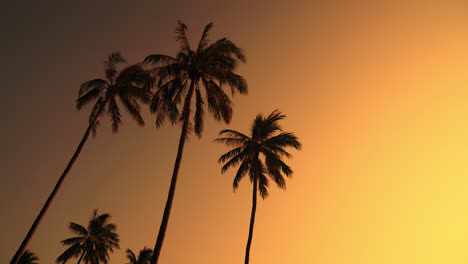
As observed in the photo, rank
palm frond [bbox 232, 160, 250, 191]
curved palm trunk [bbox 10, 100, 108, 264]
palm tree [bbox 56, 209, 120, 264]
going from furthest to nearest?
palm tree [bbox 56, 209, 120, 264] < palm frond [bbox 232, 160, 250, 191] < curved palm trunk [bbox 10, 100, 108, 264]

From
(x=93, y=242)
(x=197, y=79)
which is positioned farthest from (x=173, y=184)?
(x=93, y=242)

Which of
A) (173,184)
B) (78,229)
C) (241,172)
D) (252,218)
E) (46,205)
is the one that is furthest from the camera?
(78,229)

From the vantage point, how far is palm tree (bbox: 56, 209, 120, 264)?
38.5 meters

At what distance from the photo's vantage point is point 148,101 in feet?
78.1

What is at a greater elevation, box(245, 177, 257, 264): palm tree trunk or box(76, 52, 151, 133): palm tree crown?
box(76, 52, 151, 133): palm tree crown

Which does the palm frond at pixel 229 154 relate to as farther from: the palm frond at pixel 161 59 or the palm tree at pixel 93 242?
the palm tree at pixel 93 242

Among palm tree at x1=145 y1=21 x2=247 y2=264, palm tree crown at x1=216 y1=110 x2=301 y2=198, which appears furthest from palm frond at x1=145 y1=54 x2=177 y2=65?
palm tree crown at x1=216 y1=110 x2=301 y2=198

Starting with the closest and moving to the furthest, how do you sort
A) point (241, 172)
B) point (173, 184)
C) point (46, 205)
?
point (173, 184) → point (46, 205) → point (241, 172)

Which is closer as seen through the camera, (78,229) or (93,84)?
(93,84)

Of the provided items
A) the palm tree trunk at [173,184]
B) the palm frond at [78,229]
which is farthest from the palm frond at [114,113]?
the palm frond at [78,229]

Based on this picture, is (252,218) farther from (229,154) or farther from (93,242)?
(93,242)

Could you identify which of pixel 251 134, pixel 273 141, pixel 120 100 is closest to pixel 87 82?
pixel 120 100

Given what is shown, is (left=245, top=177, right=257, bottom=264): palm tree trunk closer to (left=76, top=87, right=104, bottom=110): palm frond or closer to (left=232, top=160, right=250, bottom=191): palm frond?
(left=232, top=160, right=250, bottom=191): palm frond

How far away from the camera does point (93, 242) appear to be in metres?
39.3
